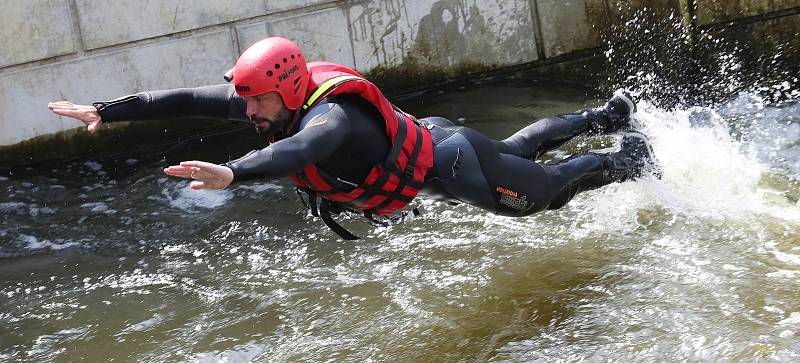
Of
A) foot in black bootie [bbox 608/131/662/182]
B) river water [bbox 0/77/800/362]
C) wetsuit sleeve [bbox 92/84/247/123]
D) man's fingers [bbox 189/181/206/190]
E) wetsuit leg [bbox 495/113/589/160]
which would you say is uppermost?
wetsuit sleeve [bbox 92/84/247/123]

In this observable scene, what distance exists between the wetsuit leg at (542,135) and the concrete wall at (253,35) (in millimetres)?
3236

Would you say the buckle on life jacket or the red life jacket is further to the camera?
the buckle on life jacket

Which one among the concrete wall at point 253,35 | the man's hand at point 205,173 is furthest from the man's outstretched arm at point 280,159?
the concrete wall at point 253,35

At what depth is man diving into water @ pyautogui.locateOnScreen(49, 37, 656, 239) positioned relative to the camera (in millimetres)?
3756

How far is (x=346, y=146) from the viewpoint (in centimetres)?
400

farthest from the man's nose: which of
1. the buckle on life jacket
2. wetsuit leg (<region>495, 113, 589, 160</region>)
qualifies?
wetsuit leg (<region>495, 113, 589, 160</region>)

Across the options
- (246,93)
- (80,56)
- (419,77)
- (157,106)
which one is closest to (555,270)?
(246,93)

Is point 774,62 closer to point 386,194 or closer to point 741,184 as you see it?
point 741,184

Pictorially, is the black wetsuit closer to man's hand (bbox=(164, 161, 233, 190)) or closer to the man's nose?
man's hand (bbox=(164, 161, 233, 190))

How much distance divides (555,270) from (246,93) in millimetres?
1981

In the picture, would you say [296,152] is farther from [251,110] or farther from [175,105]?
[175,105]

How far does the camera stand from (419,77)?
334 inches

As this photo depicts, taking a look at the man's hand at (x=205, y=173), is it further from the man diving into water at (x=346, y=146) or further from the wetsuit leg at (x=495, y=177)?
the wetsuit leg at (x=495, y=177)

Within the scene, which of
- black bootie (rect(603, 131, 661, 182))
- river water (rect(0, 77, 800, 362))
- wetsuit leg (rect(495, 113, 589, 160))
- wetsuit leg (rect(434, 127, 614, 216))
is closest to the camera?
river water (rect(0, 77, 800, 362))
